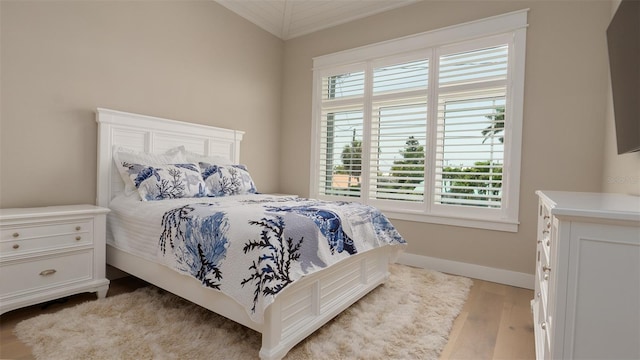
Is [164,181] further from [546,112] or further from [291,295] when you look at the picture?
[546,112]

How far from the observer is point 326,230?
1835 mm

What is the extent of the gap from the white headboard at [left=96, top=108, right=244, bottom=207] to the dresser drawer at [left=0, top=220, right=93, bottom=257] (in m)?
0.47

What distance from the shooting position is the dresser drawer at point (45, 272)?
184 cm

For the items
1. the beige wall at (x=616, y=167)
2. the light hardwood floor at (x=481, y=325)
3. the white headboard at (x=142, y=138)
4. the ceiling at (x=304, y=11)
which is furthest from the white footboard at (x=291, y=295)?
the ceiling at (x=304, y=11)

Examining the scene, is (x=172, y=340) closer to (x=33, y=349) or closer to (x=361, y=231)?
(x=33, y=349)

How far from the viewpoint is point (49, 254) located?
6.49 ft

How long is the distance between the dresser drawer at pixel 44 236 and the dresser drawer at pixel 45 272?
8cm

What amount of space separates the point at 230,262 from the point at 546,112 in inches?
111

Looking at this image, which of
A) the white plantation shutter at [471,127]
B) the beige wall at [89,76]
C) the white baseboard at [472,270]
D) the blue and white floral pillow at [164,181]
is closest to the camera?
the beige wall at [89,76]

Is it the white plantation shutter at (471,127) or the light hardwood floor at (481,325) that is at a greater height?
the white plantation shutter at (471,127)

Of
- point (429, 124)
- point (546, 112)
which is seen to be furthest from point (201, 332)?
point (546, 112)

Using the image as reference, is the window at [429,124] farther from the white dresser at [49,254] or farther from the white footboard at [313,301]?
the white dresser at [49,254]

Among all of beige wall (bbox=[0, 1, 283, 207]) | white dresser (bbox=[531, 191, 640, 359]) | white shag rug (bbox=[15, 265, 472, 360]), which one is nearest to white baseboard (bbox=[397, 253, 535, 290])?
white shag rug (bbox=[15, 265, 472, 360])

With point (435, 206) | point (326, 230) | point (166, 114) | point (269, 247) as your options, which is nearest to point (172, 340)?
point (269, 247)
